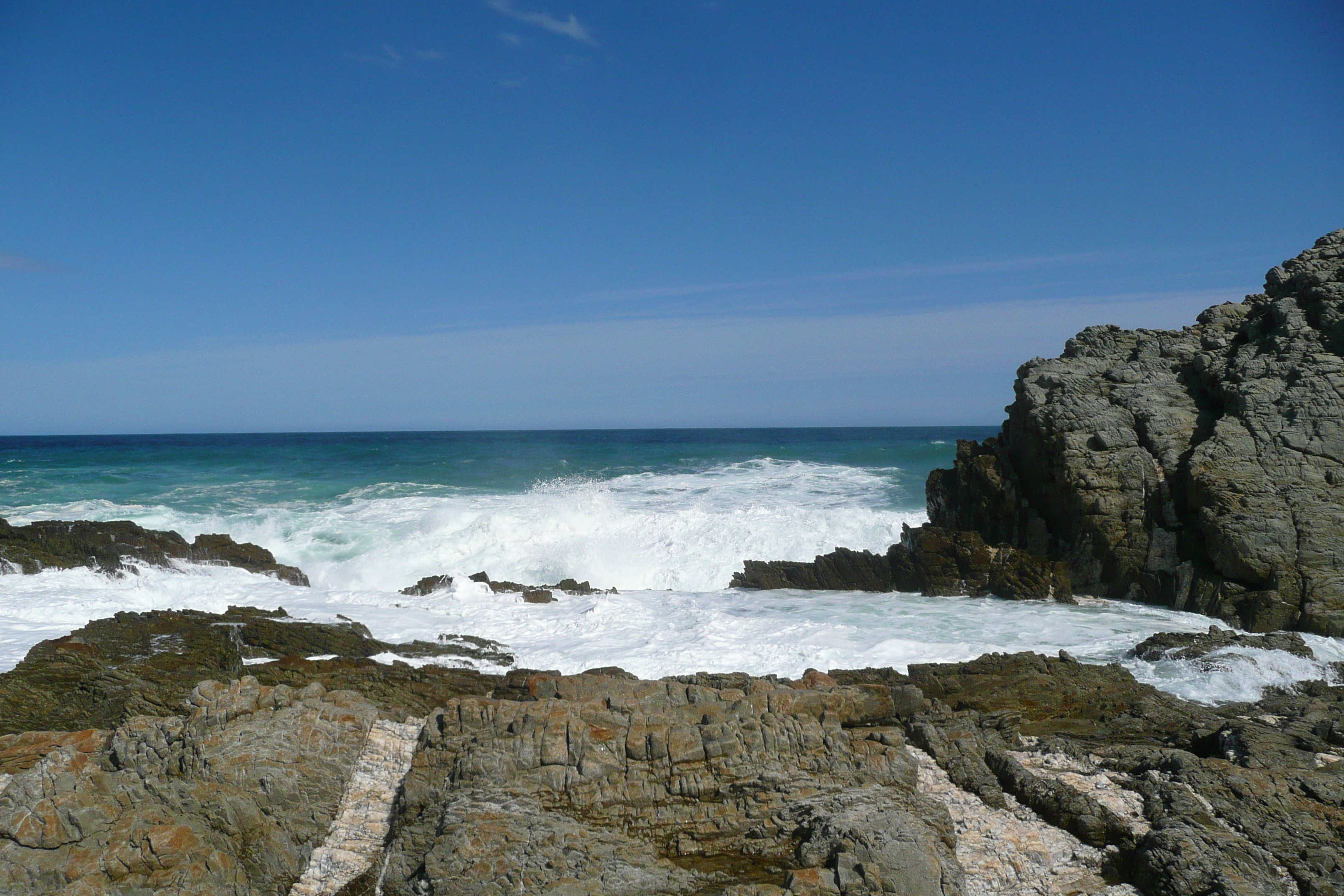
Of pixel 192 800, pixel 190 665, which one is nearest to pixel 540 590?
pixel 190 665

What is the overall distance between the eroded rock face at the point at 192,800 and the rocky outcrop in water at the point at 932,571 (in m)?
11.5

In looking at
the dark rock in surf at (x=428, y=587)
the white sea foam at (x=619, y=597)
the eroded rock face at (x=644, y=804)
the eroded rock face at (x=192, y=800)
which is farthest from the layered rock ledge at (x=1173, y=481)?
the eroded rock face at (x=192, y=800)

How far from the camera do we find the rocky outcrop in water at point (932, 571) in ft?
47.9

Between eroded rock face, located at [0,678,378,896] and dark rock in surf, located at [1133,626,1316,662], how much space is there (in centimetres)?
972

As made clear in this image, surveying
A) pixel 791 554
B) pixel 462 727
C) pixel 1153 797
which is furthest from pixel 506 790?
pixel 791 554

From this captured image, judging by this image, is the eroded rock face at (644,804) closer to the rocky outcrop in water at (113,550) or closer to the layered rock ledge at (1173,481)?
the layered rock ledge at (1173,481)

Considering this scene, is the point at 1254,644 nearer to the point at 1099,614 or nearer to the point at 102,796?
the point at 1099,614

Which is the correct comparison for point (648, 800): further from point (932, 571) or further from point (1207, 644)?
point (932, 571)

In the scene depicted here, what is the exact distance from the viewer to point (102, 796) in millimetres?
4855

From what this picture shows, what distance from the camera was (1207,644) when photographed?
10148 millimetres

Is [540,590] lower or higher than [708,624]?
higher

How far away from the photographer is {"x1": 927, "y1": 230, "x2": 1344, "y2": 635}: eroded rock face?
12.4m

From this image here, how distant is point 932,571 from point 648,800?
465 inches

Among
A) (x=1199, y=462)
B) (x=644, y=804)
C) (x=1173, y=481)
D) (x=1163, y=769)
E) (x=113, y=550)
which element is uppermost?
(x=1199, y=462)
